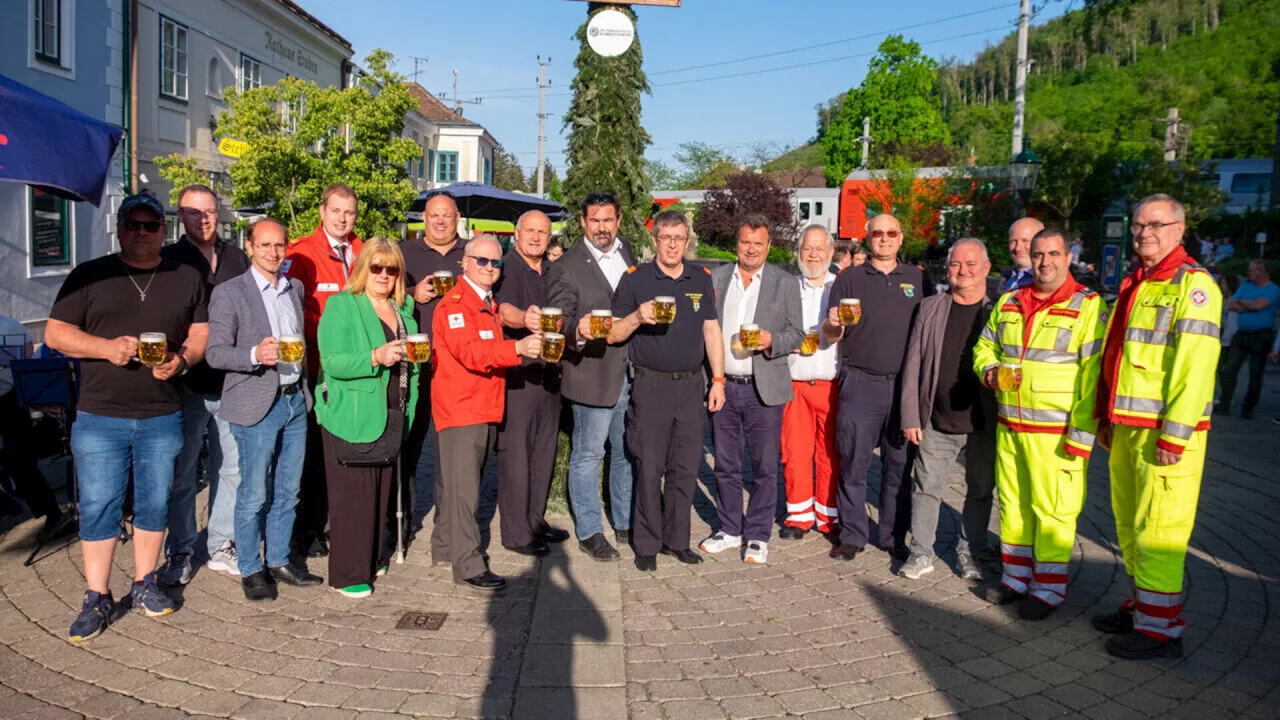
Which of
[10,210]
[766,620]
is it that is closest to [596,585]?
[766,620]

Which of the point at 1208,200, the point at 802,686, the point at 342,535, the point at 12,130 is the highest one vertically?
the point at 1208,200

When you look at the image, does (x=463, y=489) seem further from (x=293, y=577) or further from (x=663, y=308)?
(x=663, y=308)

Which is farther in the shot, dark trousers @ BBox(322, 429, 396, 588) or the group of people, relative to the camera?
dark trousers @ BBox(322, 429, 396, 588)

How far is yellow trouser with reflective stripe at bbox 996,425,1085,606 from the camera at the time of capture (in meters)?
4.80

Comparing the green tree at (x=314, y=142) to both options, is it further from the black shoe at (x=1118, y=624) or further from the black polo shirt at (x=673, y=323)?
the black shoe at (x=1118, y=624)

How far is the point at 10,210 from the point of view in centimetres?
1340

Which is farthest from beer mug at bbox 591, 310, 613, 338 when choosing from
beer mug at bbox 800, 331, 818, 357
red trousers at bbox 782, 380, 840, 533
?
red trousers at bbox 782, 380, 840, 533

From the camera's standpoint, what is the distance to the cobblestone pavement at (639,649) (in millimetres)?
3840

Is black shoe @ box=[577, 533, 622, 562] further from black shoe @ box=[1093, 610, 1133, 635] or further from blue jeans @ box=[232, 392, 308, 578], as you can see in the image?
black shoe @ box=[1093, 610, 1133, 635]

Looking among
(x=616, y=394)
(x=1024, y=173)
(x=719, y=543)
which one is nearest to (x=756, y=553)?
(x=719, y=543)

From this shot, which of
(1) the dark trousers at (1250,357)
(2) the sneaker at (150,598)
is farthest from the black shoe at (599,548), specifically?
(1) the dark trousers at (1250,357)

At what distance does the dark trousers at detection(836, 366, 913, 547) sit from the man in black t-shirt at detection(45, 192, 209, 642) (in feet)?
13.0

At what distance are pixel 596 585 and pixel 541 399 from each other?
4.05 ft

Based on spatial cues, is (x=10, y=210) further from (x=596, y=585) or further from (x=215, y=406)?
(x=596, y=585)
